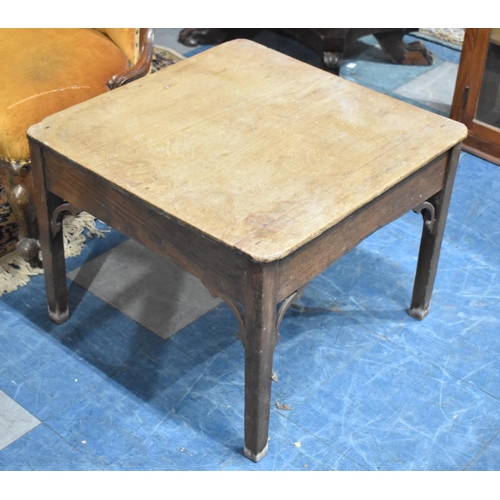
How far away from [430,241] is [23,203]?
107 cm

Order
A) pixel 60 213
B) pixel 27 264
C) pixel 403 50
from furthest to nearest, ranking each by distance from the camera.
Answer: pixel 403 50 → pixel 27 264 → pixel 60 213

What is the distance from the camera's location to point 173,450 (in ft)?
6.35

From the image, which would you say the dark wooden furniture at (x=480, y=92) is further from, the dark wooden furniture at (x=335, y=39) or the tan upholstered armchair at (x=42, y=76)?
the tan upholstered armchair at (x=42, y=76)

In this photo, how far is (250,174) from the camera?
179 centimetres

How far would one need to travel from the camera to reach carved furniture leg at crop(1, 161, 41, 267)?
2227mm

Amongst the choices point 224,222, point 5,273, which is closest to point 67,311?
point 5,273

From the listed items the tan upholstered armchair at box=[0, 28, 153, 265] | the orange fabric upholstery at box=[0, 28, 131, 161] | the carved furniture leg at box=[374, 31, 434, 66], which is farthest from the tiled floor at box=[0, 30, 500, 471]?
the carved furniture leg at box=[374, 31, 434, 66]

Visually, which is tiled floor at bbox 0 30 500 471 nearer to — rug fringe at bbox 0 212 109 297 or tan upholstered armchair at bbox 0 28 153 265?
rug fringe at bbox 0 212 109 297

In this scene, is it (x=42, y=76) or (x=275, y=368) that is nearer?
(x=275, y=368)

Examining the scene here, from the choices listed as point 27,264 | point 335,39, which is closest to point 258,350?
point 27,264

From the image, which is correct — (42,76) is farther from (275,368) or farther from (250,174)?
(275,368)

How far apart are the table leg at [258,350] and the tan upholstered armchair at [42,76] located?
844 millimetres

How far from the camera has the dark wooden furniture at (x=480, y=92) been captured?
290cm

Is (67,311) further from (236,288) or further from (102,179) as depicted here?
(236,288)
